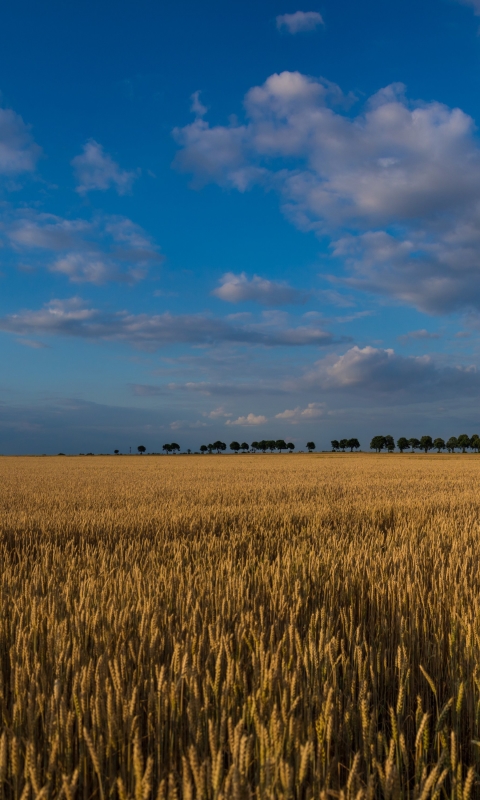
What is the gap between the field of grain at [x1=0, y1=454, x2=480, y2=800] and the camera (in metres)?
1.65

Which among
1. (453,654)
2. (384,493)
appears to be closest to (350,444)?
(384,493)

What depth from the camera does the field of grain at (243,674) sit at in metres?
1.65

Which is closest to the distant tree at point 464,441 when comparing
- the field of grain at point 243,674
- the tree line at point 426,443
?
the tree line at point 426,443

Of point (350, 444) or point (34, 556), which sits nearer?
point (34, 556)

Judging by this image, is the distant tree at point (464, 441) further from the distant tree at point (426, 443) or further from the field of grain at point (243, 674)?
the field of grain at point (243, 674)

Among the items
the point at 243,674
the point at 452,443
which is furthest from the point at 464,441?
the point at 243,674

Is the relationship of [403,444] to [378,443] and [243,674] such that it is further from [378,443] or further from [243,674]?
[243,674]

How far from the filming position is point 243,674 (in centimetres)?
227

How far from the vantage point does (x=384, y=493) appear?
1274 cm

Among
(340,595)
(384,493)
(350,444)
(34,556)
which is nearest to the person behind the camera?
(340,595)

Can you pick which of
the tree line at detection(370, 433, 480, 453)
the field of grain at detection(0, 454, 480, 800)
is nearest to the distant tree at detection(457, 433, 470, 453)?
the tree line at detection(370, 433, 480, 453)

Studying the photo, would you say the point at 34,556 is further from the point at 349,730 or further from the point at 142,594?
the point at 349,730

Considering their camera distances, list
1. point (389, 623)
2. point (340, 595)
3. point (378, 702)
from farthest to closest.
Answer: point (340, 595), point (389, 623), point (378, 702)

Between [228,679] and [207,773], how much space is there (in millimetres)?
445
